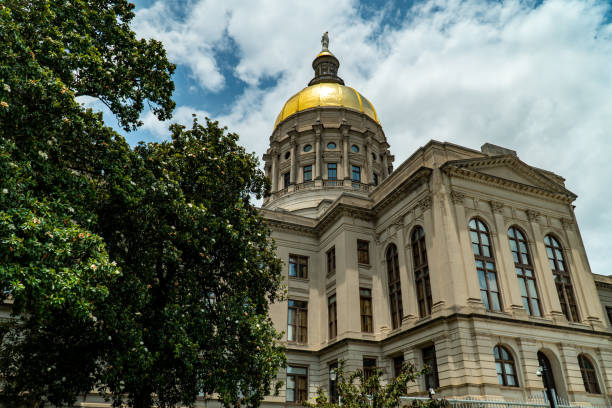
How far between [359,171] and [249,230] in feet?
113

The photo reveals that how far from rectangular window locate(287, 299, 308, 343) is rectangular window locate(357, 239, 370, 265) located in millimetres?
5773

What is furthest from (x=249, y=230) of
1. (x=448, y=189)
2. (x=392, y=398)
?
(x=448, y=189)

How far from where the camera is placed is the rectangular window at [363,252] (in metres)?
34.5

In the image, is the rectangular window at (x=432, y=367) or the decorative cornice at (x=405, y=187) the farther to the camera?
the decorative cornice at (x=405, y=187)

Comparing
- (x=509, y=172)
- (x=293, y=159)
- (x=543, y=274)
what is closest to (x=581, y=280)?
(x=543, y=274)

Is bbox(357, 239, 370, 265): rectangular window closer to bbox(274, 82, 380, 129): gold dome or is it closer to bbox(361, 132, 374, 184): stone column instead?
bbox(361, 132, 374, 184): stone column

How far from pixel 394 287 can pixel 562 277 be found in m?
11.1

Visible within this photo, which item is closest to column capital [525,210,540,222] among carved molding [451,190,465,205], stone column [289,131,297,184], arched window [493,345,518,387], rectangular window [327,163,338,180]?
carved molding [451,190,465,205]

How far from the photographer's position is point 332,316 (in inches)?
1355

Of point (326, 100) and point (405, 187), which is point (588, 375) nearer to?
point (405, 187)

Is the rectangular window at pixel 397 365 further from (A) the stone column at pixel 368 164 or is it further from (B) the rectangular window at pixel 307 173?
(B) the rectangular window at pixel 307 173

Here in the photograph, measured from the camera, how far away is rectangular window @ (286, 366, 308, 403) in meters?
32.2

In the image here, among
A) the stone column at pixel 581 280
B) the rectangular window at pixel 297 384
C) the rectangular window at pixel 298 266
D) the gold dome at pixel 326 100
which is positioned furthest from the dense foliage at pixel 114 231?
the gold dome at pixel 326 100

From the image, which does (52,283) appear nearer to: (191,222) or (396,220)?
(191,222)
